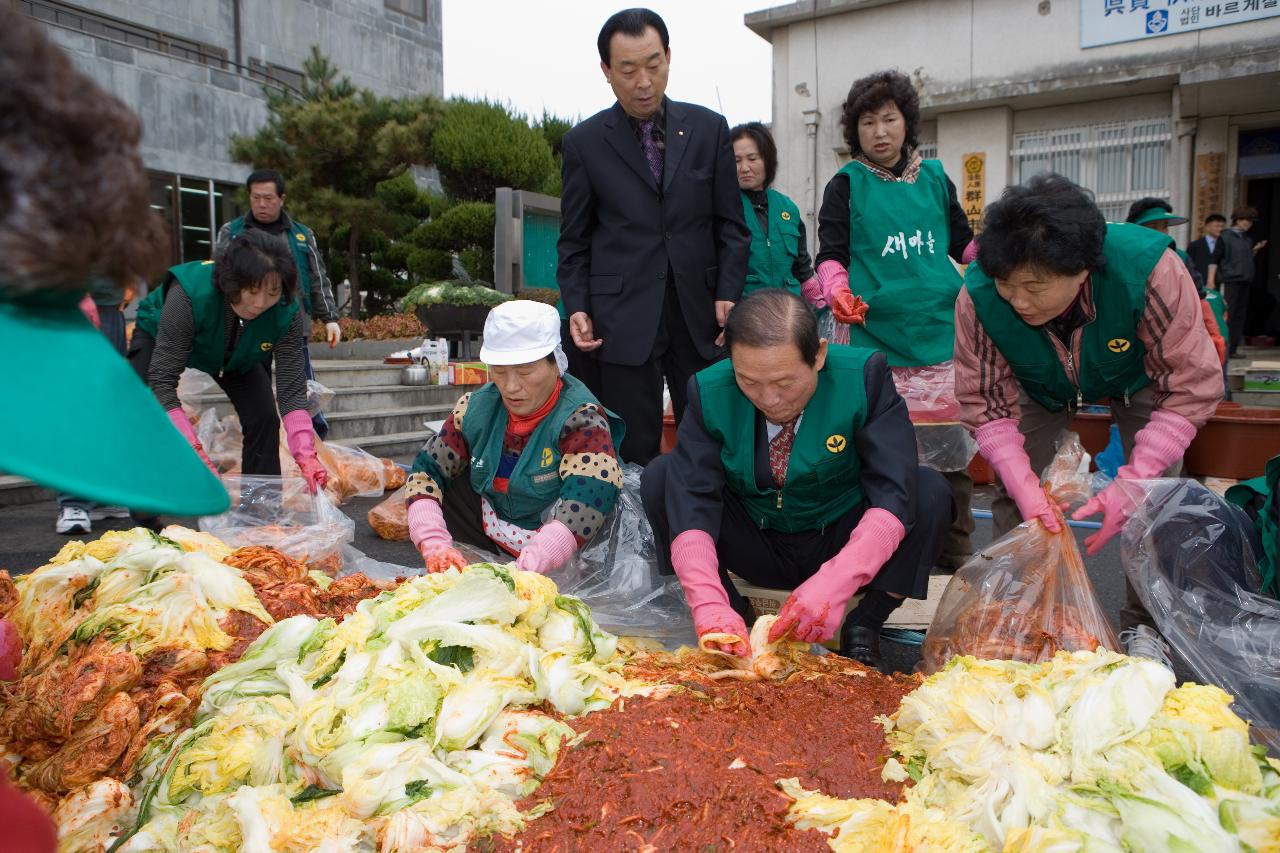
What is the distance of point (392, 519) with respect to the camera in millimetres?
5098

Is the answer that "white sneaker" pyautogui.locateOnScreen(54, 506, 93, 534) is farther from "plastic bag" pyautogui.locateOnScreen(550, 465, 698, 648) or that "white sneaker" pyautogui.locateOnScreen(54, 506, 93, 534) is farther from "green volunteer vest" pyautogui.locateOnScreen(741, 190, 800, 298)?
"green volunteer vest" pyautogui.locateOnScreen(741, 190, 800, 298)

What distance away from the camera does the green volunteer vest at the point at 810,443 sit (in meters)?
2.81

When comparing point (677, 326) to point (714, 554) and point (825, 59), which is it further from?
point (825, 59)

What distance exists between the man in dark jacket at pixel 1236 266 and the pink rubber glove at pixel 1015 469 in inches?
375

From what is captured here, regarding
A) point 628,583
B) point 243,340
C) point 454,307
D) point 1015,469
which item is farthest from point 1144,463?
point 454,307

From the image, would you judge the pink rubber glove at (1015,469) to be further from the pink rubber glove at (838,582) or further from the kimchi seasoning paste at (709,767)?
the kimchi seasoning paste at (709,767)

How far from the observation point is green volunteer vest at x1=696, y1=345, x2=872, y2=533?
9.21 feet

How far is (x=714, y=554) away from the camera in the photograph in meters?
2.72

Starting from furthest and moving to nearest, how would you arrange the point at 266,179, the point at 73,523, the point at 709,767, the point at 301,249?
the point at 301,249 → the point at 266,179 → the point at 73,523 → the point at 709,767

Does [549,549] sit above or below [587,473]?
below

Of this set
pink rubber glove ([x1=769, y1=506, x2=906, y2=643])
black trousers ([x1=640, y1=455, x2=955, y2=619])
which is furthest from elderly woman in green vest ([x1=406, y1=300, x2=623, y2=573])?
pink rubber glove ([x1=769, y1=506, x2=906, y2=643])

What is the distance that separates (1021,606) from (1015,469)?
0.58m

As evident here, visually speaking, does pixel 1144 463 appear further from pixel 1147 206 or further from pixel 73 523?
pixel 73 523

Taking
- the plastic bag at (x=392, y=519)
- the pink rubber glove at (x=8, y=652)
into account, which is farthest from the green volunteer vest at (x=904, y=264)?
the pink rubber glove at (x=8, y=652)
